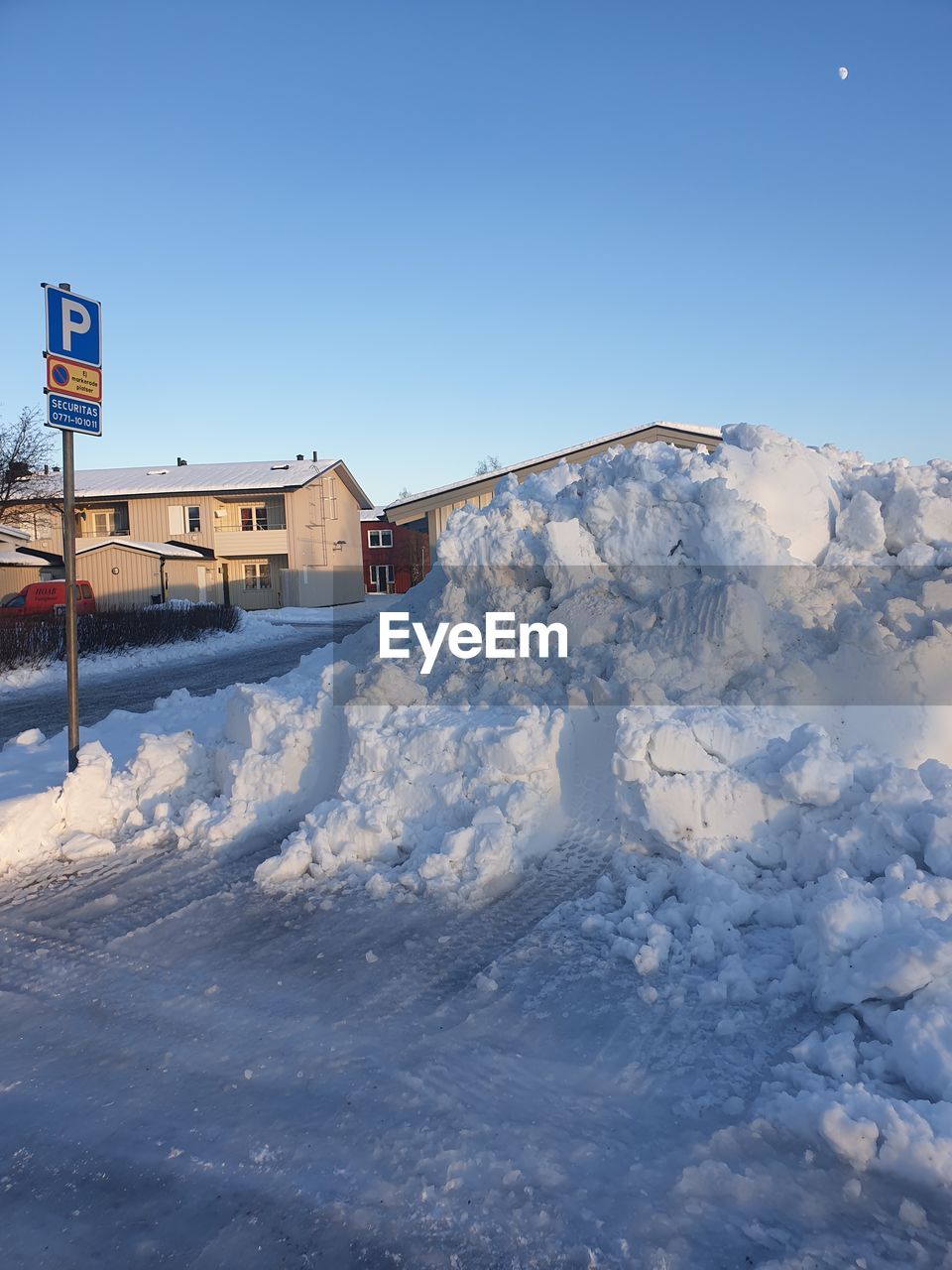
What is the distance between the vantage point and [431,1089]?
2904 millimetres

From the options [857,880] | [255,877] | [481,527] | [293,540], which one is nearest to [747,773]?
[857,880]

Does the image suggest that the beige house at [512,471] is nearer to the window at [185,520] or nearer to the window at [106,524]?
the window at [185,520]

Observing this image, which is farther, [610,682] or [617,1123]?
[610,682]

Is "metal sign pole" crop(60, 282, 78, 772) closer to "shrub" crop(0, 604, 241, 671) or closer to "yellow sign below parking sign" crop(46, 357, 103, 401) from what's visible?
"yellow sign below parking sign" crop(46, 357, 103, 401)

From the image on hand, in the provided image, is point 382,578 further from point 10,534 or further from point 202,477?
point 10,534

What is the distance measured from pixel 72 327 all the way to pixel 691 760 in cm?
549

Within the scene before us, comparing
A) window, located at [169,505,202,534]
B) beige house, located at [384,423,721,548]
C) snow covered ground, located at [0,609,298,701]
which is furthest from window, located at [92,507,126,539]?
beige house, located at [384,423,721,548]

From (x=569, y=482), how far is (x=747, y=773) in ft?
11.8

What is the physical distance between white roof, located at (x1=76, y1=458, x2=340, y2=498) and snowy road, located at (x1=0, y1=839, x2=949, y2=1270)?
3625 cm

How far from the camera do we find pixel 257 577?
40.2m

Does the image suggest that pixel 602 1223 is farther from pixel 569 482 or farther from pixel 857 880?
pixel 569 482

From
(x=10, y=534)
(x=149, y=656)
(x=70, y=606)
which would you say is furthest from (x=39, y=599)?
(x=70, y=606)

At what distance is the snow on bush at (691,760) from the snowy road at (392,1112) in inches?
10.7

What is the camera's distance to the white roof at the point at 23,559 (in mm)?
27991
